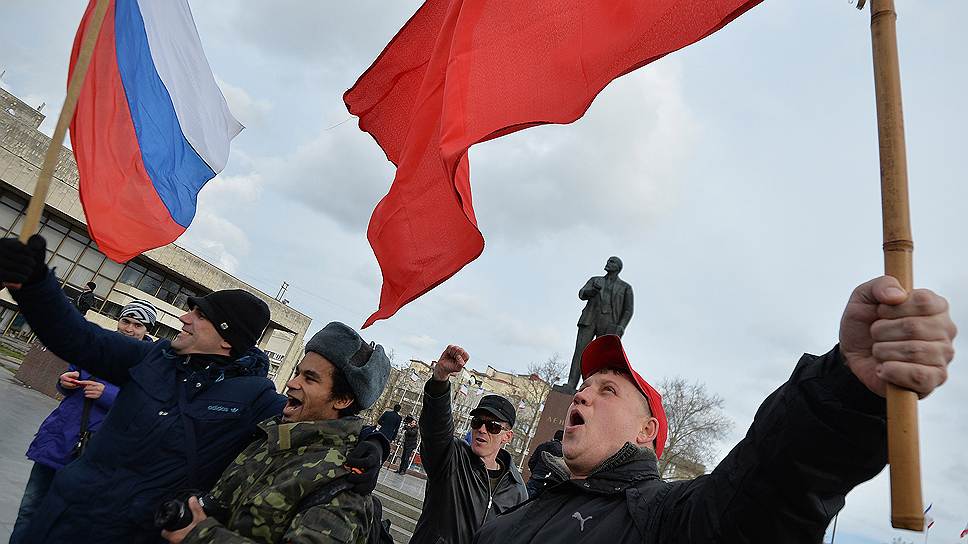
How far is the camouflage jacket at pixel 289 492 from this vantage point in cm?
204

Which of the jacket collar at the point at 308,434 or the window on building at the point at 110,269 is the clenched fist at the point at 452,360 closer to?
the jacket collar at the point at 308,434

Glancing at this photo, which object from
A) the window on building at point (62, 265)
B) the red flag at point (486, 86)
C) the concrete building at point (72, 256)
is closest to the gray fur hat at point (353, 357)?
the red flag at point (486, 86)

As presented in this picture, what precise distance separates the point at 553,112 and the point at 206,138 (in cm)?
313

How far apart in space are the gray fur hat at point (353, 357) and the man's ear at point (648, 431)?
121 centimetres

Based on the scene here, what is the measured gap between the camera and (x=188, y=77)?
4332mm

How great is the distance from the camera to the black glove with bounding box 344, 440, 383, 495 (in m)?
2.19

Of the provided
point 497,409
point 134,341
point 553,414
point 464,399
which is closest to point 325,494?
point 134,341

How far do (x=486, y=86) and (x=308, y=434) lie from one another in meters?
1.64

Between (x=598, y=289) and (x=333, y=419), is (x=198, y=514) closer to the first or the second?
(x=333, y=419)

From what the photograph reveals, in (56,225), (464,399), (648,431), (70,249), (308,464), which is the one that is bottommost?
(308,464)

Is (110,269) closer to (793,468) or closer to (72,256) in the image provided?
(72,256)

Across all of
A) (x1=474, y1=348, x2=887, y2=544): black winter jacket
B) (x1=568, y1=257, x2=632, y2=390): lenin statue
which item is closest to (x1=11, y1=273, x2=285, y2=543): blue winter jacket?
(x1=474, y1=348, x2=887, y2=544): black winter jacket

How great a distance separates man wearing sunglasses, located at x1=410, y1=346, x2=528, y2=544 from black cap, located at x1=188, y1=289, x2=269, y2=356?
970 millimetres

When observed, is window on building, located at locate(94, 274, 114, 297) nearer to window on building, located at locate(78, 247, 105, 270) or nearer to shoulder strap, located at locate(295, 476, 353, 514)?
window on building, located at locate(78, 247, 105, 270)
